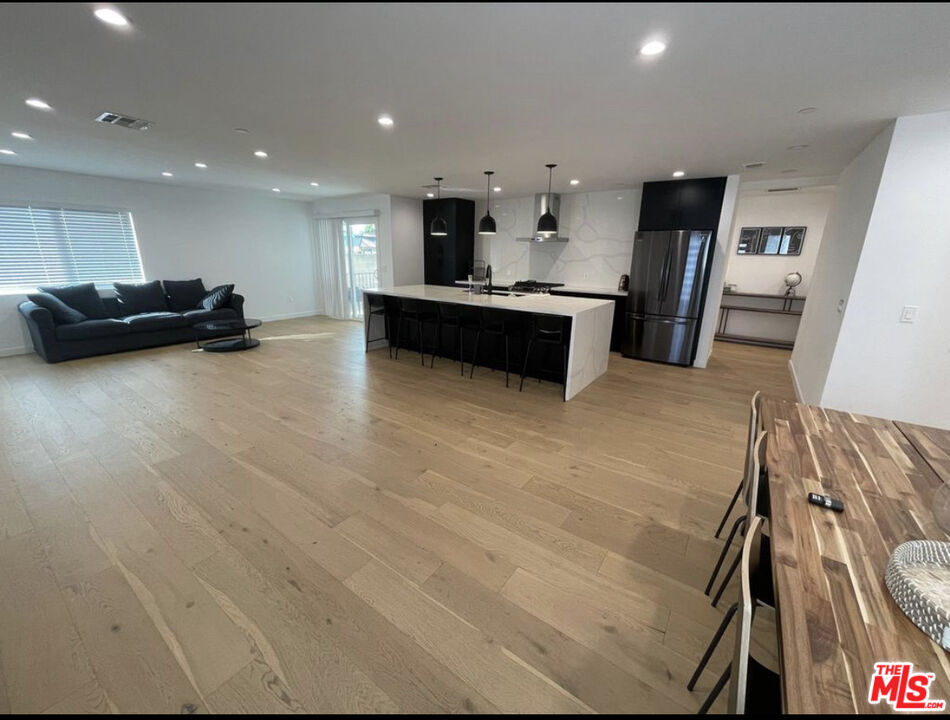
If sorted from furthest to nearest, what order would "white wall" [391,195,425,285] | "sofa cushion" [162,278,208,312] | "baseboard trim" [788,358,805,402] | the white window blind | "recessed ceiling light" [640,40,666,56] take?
"white wall" [391,195,425,285]
"sofa cushion" [162,278,208,312]
the white window blind
"baseboard trim" [788,358,805,402]
"recessed ceiling light" [640,40,666,56]

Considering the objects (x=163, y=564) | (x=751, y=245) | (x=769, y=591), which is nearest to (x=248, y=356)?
(x=163, y=564)

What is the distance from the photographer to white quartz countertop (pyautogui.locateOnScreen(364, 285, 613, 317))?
3.97 meters

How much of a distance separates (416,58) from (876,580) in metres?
2.74

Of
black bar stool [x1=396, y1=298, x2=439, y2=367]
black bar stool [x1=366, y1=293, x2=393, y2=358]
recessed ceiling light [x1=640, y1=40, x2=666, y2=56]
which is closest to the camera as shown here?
recessed ceiling light [x1=640, y1=40, x2=666, y2=56]

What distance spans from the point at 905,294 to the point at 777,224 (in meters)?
4.32

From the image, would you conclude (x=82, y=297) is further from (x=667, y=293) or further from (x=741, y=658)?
(x=667, y=293)

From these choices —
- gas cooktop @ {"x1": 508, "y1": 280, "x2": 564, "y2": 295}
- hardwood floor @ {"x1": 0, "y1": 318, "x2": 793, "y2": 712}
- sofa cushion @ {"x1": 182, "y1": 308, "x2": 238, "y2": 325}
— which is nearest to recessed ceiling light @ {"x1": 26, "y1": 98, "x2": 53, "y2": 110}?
hardwood floor @ {"x1": 0, "y1": 318, "x2": 793, "y2": 712}

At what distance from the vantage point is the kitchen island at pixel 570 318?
12.8ft

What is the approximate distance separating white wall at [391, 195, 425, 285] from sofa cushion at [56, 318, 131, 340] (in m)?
4.05

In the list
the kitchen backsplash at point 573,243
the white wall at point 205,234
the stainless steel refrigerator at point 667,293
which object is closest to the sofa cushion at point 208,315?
the white wall at point 205,234

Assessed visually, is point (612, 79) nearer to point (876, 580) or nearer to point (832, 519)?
point (832, 519)

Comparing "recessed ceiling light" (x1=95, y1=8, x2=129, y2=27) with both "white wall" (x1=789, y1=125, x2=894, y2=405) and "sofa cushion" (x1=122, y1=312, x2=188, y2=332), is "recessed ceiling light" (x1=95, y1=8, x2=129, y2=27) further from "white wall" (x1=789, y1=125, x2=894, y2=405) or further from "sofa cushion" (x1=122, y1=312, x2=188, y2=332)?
"sofa cushion" (x1=122, y1=312, x2=188, y2=332)

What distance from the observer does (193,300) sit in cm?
632

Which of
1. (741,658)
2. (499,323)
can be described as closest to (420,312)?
(499,323)
